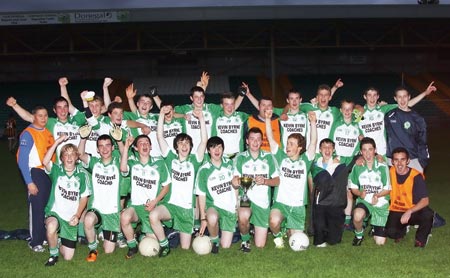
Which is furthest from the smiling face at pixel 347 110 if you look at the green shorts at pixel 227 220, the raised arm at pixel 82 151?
the raised arm at pixel 82 151

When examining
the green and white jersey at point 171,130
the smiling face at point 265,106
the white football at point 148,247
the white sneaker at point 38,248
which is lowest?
the white sneaker at point 38,248

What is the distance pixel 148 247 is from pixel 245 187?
136 centimetres

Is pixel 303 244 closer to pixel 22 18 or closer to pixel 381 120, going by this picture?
pixel 381 120

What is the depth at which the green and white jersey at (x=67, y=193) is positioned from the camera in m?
6.04

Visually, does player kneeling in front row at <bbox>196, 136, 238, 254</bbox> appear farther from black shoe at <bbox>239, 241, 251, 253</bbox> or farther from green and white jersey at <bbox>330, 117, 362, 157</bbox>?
green and white jersey at <bbox>330, 117, 362, 157</bbox>

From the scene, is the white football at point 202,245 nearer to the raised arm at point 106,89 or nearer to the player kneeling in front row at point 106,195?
the player kneeling in front row at point 106,195

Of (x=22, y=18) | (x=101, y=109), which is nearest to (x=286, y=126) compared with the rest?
(x=101, y=109)

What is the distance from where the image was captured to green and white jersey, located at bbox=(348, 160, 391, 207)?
6.52 metres

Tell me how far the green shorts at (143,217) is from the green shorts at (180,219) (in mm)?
231

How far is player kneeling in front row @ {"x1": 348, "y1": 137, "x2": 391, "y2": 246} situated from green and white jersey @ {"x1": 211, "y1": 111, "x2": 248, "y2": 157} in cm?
173

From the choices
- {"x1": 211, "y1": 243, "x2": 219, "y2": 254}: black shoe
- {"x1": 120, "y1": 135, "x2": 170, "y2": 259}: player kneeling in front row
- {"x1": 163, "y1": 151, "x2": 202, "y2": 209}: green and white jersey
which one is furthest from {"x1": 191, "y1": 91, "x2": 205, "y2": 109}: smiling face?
{"x1": 211, "y1": 243, "x2": 219, "y2": 254}: black shoe

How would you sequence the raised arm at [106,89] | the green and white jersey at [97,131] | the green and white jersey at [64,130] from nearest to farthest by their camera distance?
the green and white jersey at [64,130] → the green and white jersey at [97,131] → the raised arm at [106,89]

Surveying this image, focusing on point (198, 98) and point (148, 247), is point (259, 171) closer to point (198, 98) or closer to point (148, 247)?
point (198, 98)

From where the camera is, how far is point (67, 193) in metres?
6.05
